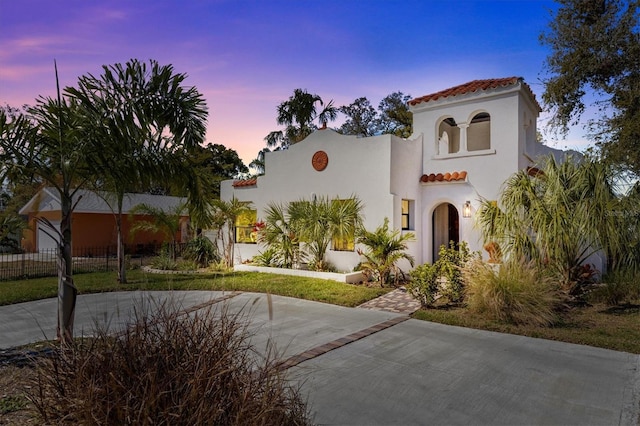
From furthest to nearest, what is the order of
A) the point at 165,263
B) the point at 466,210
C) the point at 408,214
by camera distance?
the point at 165,263 < the point at 408,214 < the point at 466,210

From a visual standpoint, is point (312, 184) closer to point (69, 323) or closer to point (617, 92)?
point (617, 92)

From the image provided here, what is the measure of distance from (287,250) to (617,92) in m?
11.3

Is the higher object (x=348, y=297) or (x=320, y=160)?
(x=320, y=160)

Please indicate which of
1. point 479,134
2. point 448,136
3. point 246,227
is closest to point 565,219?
point 479,134

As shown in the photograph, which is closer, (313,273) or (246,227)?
(313,273)

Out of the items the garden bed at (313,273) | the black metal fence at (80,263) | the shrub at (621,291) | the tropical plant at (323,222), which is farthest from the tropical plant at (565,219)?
the black metal fence at (80,263)

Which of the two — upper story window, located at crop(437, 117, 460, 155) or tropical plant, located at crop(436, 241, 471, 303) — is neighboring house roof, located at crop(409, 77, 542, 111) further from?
tropical plant, located at crop(436, 241, 471, 303)

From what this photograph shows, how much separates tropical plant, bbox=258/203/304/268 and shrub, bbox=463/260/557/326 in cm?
724

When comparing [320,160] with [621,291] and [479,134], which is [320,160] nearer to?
[479,134]

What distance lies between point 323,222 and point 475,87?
7.23 m

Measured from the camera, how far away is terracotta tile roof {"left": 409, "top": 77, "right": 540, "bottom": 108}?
13.1 metres

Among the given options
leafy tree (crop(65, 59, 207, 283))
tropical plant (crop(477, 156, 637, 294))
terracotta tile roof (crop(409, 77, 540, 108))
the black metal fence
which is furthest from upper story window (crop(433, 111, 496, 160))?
the black metal fence

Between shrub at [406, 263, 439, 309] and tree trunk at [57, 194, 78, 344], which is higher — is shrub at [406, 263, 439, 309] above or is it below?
below

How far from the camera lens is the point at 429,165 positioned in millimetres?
14891
